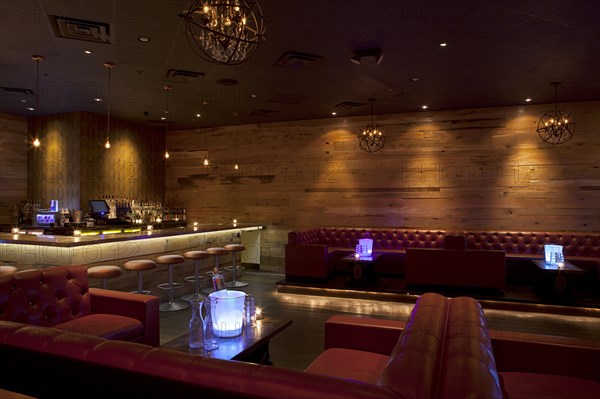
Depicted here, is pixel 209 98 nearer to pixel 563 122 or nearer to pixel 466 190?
pixel 466 190

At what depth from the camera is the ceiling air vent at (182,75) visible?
5969 mm

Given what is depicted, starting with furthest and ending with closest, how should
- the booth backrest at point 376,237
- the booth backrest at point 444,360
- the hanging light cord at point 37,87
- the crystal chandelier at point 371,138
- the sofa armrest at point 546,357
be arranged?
the crystal chandelier at point 371,138 → the booth backrest at point 376,237 → the hanging light cord at point 37,87 → the sofa armrest at point 546,357 → the booth backrest at point 444,360

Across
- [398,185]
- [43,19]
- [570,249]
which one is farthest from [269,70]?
[570,249]

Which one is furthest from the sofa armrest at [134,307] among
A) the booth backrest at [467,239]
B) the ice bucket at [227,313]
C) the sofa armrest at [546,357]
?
the booth backrest at [467,239]

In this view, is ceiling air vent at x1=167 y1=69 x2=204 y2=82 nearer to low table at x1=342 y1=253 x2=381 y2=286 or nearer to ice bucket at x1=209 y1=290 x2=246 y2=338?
low table at x1=342 y1=253 x2=381 y2=286

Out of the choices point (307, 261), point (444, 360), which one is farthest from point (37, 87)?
point (444, 360)

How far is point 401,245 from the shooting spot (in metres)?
8.41

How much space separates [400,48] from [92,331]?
4.50m

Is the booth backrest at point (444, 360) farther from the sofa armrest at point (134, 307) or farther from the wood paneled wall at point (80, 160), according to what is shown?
the wood paneled wall at point (80, 160)

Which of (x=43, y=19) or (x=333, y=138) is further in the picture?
(x=333, y=138)

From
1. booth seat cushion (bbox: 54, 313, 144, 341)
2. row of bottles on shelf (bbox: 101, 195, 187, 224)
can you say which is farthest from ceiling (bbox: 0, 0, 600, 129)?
booth seat cushion (bbox: 54, 313, 144, 341)

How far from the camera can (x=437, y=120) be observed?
8.45 metres

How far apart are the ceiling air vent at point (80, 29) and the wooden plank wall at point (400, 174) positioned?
5290 millimetres

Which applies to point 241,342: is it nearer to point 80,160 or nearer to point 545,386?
point 545,386
